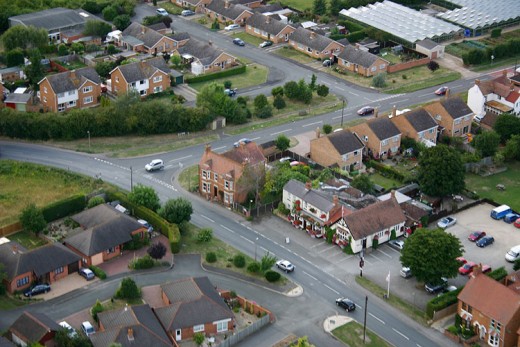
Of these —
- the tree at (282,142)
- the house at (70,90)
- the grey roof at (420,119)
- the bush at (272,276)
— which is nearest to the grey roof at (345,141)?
the tree at (282,142)

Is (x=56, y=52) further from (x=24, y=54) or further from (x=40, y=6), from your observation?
(x=40, y=6)

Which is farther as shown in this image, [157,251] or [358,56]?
[358,56]

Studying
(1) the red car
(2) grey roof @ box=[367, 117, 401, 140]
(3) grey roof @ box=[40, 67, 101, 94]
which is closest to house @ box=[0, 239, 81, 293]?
(1) the red car

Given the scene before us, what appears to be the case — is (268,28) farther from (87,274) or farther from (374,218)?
(87,274)

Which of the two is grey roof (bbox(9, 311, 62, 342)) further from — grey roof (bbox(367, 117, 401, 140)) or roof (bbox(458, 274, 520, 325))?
grey roof (bbox(367, 117, 401, 140))

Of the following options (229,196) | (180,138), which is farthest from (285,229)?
(180,138)

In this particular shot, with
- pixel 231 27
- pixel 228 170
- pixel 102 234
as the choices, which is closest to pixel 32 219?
pixel 102 234
